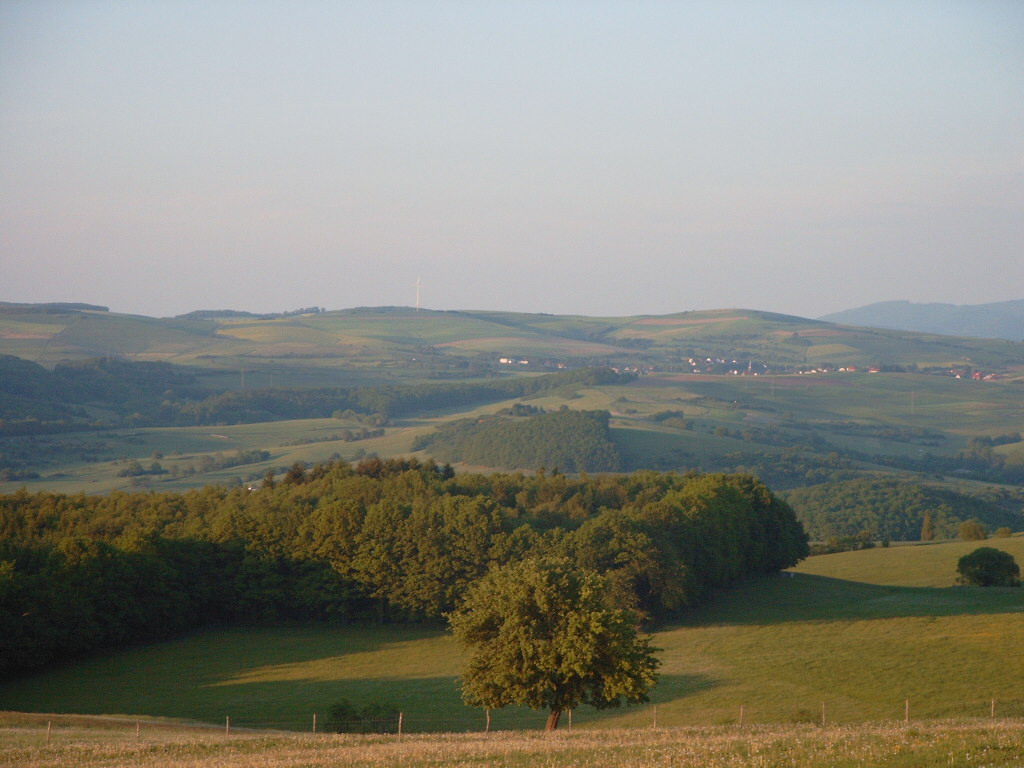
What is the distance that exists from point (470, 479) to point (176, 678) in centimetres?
3843

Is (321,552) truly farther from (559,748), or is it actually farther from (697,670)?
(559,748)

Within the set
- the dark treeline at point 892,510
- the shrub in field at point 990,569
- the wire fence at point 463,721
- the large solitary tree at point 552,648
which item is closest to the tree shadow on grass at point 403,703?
the wire fence at point 463,721

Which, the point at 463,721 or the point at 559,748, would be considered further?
the point at 463,721

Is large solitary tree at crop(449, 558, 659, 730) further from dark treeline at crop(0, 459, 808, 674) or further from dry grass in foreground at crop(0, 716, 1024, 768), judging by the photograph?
dark treeline at crop(0, 459, 808, 674)

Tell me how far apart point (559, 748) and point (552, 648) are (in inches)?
362

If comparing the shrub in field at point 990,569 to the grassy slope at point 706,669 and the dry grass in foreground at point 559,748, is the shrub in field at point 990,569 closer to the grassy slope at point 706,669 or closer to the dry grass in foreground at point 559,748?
the grassy slope at point 706,669

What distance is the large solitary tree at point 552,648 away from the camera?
33.7 metres

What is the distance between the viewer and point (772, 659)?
52.9 metres

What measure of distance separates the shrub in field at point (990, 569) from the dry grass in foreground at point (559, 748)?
5468cm

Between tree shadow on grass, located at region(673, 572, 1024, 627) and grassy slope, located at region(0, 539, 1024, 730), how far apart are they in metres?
0.17

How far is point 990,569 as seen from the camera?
256ft

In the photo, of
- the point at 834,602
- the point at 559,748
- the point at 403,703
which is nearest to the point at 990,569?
the point at 834,602

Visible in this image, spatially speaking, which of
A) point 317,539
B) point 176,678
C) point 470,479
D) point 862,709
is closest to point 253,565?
point 317,539

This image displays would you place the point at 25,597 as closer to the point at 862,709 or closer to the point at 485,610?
the point at 485,610
